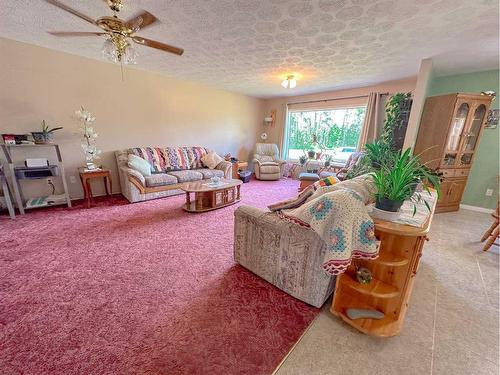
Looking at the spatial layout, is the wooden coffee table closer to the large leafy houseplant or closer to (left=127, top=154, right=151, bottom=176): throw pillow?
(left=127, top=154, right=151, bottom=176): throw pillow

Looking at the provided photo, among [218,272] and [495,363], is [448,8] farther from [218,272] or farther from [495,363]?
[218,272]

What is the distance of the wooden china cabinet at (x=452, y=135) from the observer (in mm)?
3264

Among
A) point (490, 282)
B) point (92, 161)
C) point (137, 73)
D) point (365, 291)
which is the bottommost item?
point (490, 282)

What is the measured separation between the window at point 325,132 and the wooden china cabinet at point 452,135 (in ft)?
4.90

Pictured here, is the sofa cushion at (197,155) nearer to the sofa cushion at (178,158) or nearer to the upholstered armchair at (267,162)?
the sofa cushion at (178,158)

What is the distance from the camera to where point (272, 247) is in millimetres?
1602

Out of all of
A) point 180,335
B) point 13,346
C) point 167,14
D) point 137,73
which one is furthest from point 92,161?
point 180,335

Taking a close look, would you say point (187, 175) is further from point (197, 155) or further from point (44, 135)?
point (44, 135)

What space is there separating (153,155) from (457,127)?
5.60 m

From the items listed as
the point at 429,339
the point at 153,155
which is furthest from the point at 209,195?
the point at 429,339

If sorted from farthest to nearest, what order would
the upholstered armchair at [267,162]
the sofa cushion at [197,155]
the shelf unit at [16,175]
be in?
the upholstered armchair at [267,162]
the sofa cushion at [197,155]
the shelf unit at [16,175]

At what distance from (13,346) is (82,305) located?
0.33 metres

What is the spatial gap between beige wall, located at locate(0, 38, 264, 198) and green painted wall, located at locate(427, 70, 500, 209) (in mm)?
4640

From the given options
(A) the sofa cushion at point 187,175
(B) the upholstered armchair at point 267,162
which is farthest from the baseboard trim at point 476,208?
(A) the sofa cushion at point 187,175
